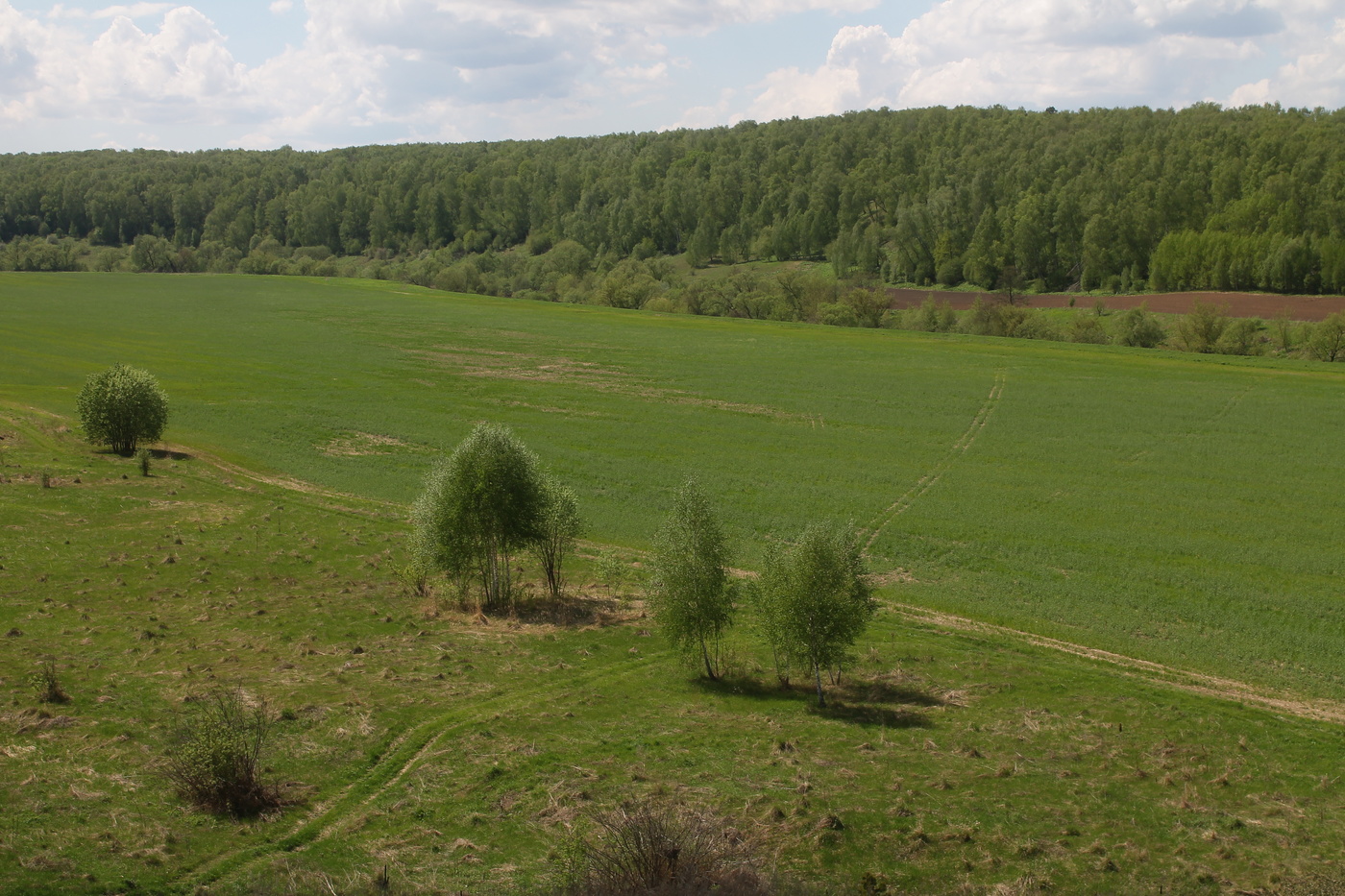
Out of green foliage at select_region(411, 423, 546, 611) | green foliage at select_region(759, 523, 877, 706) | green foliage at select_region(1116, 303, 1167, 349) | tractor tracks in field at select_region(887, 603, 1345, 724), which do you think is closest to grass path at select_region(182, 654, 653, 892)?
green foliage at select_region(759, 523, 877, 706)

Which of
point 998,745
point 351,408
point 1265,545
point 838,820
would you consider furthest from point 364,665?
point 351,408

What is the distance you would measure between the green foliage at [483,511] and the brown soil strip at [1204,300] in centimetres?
8013

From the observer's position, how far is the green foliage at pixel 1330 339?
75562 millimetres

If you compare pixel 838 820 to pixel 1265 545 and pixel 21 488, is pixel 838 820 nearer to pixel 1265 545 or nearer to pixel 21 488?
pixel 1265 545

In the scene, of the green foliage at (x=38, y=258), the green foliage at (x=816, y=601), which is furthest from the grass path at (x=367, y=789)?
the green foliage at (x=38, y=258)

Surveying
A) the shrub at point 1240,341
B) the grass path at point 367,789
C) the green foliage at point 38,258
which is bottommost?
the grass path at point 367,789

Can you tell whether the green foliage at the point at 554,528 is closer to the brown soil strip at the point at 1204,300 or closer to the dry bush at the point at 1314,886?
the dry bush at the point at 1314,886

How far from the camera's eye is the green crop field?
16.8 metres

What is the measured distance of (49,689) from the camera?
808 inches

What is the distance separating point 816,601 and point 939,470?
26.8 m

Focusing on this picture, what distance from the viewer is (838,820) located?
17.4 metres

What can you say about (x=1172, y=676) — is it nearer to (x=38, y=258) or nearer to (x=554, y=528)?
(x=554, y=528)

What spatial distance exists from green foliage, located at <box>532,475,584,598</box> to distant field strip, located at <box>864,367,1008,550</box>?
13.0m

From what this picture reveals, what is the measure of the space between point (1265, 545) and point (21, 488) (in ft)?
174
